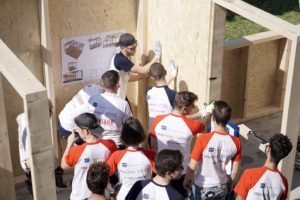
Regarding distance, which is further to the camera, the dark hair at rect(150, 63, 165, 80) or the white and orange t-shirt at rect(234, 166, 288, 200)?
the dark hair at rect(150, 63, 165, 80)

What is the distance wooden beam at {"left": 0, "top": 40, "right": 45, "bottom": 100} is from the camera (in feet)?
14.0

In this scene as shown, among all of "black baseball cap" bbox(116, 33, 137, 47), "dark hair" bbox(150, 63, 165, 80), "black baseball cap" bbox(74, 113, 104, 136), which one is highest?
"black baseball cap" bbox(116, 33, 137, 47)

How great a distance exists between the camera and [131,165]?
5613 mm

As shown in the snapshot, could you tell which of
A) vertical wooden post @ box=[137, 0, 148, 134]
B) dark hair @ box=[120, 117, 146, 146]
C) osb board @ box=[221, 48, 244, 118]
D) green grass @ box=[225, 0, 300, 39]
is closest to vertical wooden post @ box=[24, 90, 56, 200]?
dark hair @ box=[120, 117, 146, 146]

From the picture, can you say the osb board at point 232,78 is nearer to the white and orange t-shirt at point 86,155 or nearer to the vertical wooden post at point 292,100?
the vertical wooden post at point 292,100

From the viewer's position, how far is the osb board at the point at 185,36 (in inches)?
265

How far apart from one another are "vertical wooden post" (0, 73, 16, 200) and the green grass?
8.10 metres

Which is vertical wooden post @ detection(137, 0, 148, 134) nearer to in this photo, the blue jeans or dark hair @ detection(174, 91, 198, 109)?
dark hair @ detection(174, 91, 198, 109)

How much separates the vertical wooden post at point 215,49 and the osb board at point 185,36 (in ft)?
0.24

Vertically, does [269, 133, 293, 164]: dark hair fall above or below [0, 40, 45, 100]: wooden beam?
below

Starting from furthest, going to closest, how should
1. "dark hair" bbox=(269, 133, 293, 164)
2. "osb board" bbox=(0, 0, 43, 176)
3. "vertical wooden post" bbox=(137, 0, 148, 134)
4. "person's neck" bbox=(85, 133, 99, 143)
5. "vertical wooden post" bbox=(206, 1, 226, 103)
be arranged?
"vertical wooden post" bbox=(137, 0, 148, 134), "osb board" bbox=(0, 0, 43, 176), "vertical wooden post" bbox=(206, 1, 226, 103), "person's neck" bbox=(85, 133, 99, 143), "dark hair" bbox=(269, 133, 293, 164)

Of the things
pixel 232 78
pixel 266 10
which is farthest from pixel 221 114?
pixel 266 10

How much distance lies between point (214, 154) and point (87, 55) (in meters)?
3.11

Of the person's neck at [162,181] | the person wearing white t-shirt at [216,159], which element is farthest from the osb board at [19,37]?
the person's neck at [162,181]
